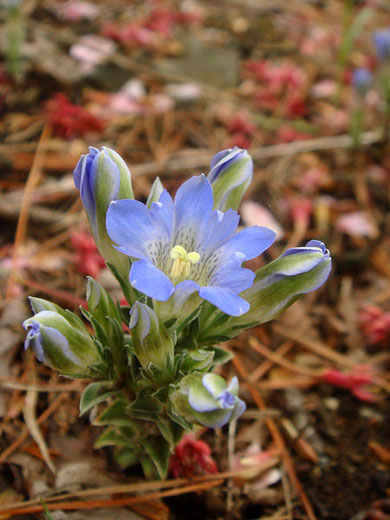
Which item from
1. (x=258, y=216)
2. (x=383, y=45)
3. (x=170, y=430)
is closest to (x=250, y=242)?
(x=170, y=430)

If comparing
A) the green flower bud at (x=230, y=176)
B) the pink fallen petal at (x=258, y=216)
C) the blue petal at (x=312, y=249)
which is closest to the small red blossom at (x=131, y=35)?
the pink fallen petal at (x=258, y=216)

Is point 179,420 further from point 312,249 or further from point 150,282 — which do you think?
point 312,249

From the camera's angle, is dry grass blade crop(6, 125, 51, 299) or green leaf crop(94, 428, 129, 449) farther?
dry grass blade crop(6, 125, 51, 299)

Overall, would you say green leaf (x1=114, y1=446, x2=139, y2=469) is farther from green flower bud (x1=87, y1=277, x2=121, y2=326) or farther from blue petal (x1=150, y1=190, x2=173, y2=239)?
blue petal (x1=150, y1=190, x2=173, y2=239)

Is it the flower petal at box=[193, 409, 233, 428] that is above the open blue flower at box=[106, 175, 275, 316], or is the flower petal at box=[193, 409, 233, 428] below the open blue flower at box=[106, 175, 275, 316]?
below

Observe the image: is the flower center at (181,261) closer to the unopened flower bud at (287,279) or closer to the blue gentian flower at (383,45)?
the unopened flower bud at (287,279)

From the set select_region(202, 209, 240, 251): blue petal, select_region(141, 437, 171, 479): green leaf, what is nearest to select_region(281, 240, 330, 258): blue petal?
select_region(202, 209, 240, 251): blue petal
